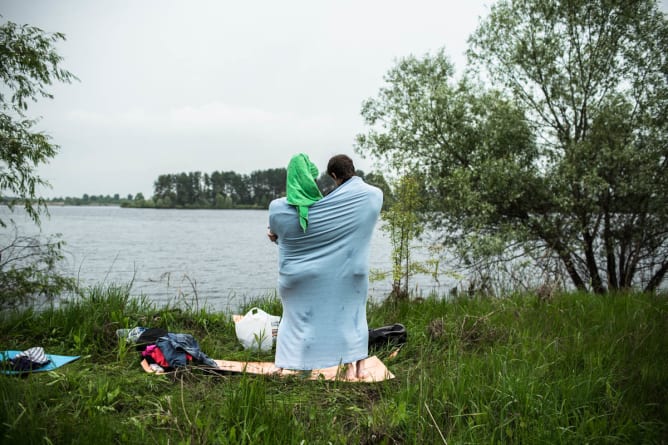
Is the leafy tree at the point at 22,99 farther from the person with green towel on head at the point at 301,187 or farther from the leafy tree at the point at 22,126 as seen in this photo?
the person with green towel on head at the point at 301,187

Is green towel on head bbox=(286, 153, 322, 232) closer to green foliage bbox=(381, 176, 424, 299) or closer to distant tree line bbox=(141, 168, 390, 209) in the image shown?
green foliage bbox=(381, 176, 424, 299)

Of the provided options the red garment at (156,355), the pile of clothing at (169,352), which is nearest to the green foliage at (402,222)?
the pile of clothing at (169,352)

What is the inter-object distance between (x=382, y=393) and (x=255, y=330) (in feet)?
5.92

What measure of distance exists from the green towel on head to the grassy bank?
151 centimetres

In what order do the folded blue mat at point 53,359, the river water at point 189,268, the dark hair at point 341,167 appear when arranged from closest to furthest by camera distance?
the folded blue mat at point 53,359
the dark hair at point 341,167
the river water at point 189,268

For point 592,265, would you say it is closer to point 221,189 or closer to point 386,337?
point 386,337

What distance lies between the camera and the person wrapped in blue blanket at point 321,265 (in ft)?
14.0

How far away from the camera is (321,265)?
14.0ft

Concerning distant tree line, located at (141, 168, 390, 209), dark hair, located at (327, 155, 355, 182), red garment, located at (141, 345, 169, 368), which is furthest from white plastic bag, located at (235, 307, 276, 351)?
distant tree line, located at (141, 168, 390, 209)

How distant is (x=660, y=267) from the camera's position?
11.5m

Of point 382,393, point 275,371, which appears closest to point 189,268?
point 275,371

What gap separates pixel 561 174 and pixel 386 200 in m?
3.80

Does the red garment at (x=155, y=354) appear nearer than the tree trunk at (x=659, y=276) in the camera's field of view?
Yes

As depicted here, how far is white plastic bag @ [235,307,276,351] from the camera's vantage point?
16.7ft
